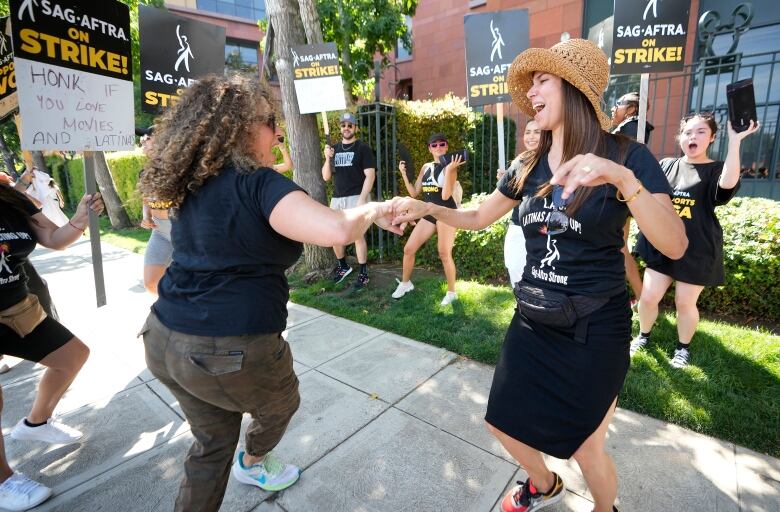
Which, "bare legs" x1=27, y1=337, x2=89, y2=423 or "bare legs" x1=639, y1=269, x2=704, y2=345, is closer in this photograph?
"bare legs" x1=27, y1=337, x2=89, y2=423

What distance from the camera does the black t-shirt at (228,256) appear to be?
148 centimetres

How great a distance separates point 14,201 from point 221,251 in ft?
5.86

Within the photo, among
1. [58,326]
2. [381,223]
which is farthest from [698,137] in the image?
[58,326]

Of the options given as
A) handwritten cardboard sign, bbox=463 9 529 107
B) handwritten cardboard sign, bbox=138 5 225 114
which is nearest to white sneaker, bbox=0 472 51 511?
handwritten cardboard sign, bbox=138 5 225 114

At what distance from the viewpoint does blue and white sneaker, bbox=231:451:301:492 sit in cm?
227

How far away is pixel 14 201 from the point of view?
7.80 ft

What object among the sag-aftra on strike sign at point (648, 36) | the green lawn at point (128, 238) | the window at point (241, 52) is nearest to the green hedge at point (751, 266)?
the sag-aftra on strike sign at point (648, 36)

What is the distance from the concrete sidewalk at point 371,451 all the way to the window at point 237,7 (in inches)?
1262

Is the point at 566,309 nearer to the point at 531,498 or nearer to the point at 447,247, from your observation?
the point at 531,498

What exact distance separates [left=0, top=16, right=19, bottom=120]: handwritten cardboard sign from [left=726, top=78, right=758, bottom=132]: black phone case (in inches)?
200

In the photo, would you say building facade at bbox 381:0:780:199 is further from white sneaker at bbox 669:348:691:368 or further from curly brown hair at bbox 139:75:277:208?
curly brown hair at bbox 139:75:277:208

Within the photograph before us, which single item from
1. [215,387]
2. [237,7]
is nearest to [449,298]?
[215,387]

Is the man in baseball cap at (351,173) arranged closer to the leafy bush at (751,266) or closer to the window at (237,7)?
the leafy bush at (751,266)

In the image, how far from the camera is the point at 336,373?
3541 millimetres
